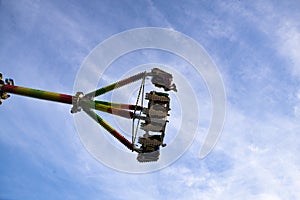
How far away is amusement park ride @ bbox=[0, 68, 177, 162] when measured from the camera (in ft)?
98.5

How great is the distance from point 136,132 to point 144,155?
2.84 metres

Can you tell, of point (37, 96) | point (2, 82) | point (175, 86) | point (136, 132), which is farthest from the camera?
point (2, 82)

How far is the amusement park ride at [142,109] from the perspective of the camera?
1182 inches

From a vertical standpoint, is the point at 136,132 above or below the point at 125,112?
below

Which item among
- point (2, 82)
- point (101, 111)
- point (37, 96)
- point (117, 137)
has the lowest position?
point (117, 137)

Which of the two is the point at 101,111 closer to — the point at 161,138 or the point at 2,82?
the point at 161,138

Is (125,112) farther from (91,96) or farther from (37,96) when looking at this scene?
(37,96)

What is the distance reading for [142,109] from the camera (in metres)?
30.2

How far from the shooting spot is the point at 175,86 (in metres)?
31.9

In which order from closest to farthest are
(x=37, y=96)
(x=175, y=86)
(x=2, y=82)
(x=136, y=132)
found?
1. (x=136, y=132)
2. (x=175, y=86)
3. (x=37, y=96)
4. (x=2, y=82)

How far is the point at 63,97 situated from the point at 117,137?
327 inches

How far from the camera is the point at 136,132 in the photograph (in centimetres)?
2980

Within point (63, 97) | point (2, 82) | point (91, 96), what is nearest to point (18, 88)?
point (2, 82)

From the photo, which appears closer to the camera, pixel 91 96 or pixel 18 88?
pixel 91 96
